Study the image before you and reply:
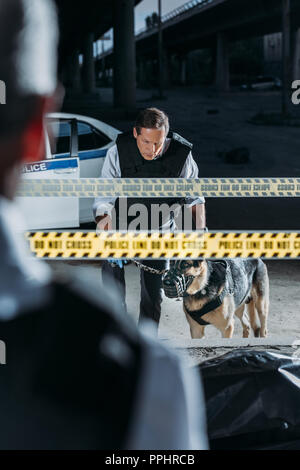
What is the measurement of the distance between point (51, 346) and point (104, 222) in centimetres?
383

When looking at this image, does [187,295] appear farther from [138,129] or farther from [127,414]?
[127,414]

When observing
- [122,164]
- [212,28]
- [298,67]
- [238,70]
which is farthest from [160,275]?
[238,70]

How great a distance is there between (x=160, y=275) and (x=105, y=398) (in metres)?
3.99

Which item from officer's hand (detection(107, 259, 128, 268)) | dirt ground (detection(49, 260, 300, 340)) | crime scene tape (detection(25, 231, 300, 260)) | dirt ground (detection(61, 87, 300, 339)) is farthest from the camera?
dirt ground (detection(61, 87, 300, 339))

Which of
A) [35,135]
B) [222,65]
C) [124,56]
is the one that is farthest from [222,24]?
[35,135]

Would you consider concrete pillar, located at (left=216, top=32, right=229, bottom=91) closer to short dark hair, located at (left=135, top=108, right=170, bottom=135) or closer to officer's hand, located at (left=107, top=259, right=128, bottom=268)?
officer's hand, located at (left=107, top=259, right=128, bottom=268)

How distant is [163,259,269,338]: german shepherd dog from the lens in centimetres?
454

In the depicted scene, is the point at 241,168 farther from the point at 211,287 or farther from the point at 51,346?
the point at 51,346

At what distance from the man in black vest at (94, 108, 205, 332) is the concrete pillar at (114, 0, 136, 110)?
2834cm

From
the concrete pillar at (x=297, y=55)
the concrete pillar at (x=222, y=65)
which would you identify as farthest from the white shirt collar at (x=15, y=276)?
the concrete pillar at (x=222, y=65)

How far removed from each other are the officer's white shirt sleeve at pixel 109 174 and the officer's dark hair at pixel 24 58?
3.76 meters

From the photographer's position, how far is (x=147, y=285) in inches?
183

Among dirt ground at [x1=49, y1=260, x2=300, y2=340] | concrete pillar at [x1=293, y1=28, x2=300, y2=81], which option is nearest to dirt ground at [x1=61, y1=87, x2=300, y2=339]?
dirt ground at [x1=49, y1=260, x2=300, y2=340]

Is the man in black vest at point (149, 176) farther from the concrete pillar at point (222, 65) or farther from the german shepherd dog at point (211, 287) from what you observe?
the concrete pillar at point (222, 65)
